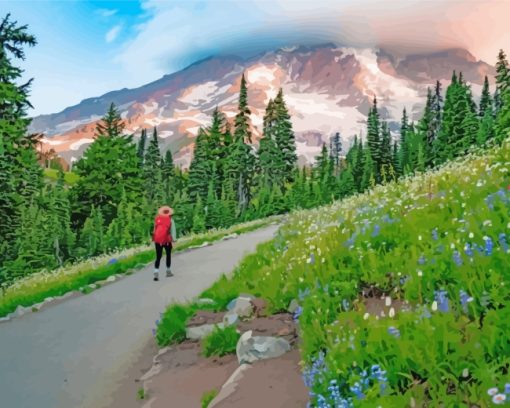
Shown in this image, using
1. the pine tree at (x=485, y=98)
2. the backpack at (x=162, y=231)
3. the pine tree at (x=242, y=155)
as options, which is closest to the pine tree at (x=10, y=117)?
the backpack at (x=162, y=231)

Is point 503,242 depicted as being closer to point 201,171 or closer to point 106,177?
point 106,177

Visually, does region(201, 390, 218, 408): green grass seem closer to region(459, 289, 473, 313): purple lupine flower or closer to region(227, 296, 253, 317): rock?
region(227, 296, 253, 317): rock

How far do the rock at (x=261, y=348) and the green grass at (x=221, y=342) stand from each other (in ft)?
1.50

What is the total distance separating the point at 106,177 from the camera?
51562mm

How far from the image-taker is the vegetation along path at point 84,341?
6539 mm

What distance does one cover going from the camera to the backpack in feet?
47.4

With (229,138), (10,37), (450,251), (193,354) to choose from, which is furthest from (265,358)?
(229,138)

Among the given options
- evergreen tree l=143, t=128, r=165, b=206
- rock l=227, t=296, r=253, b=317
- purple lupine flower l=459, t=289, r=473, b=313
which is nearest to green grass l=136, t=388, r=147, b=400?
rock l=227, t=296, r=253, b=317

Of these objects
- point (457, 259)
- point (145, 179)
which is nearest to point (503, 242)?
point (457, 259)

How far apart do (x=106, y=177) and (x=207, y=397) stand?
48.8m

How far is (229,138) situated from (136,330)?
2847 inches

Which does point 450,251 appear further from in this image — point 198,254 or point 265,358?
point 198,254

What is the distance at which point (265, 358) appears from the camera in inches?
227

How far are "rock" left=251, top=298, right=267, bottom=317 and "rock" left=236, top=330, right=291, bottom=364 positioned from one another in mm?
1326
